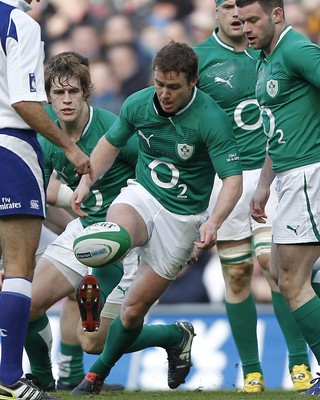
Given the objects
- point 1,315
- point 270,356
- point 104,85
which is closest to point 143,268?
point 1,315

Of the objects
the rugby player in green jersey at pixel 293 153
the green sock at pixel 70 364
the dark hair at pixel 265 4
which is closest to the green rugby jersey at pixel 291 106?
the rugby player in green jersey at pixel 293 153

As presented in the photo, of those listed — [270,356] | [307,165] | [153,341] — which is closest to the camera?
[307,165]

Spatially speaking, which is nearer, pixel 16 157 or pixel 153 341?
pixel 16 157

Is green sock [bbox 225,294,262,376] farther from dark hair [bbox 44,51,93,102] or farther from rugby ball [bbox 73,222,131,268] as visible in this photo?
dark hair [bbox 44,51,93,102]

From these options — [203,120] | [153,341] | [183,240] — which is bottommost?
[153,341]

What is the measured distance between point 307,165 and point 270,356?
398 cm

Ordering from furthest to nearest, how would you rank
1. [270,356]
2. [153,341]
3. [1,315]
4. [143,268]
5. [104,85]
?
[104,85]
[270,356]
[153,341]
[143,268]
[1,315]

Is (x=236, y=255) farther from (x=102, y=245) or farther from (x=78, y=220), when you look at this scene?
(x=102, y=245)

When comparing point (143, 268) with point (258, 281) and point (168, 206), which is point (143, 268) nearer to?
point (168, 206)

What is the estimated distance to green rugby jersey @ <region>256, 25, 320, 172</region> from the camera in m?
6.33

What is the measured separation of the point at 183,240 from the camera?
696 centimetres

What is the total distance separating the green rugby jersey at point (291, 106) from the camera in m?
6.33

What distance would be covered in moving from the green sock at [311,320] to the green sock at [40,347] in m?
1.89

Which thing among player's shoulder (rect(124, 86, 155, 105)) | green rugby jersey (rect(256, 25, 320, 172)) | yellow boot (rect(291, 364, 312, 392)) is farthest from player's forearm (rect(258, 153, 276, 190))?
yellow boot (rect(291, 364, 312, 392))
